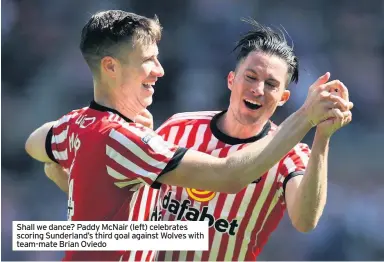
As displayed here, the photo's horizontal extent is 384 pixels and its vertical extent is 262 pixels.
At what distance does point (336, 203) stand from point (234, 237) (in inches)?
149

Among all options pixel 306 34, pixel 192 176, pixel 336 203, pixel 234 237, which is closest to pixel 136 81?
pixel 192 176

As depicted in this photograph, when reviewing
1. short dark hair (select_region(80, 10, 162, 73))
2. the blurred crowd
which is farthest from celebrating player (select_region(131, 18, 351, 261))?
the blurred crowd

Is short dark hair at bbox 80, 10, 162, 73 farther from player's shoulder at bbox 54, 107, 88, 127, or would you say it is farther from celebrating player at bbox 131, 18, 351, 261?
celebrating player at bbox 131, 18, 351, 261

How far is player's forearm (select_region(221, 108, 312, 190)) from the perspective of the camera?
3043mm

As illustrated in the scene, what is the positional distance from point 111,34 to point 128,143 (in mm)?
508

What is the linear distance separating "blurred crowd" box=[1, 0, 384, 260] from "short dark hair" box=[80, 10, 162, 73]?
4.34 m

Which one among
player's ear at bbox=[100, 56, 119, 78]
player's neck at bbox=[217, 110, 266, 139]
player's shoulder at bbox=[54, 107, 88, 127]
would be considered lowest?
player's neck at bbox=[217, 110, 266, 139]

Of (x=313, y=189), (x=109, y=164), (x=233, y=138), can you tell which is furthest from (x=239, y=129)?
(x=109, y=164)

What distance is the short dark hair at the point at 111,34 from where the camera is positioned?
3.29m

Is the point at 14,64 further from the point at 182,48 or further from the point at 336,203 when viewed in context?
the point at 336,203

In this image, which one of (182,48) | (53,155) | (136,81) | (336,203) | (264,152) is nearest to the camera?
(264,152)

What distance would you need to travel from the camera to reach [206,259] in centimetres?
388

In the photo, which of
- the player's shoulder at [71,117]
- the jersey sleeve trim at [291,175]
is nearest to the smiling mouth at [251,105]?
the jersey sleeve trim at [291,175]

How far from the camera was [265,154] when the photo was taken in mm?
3045
